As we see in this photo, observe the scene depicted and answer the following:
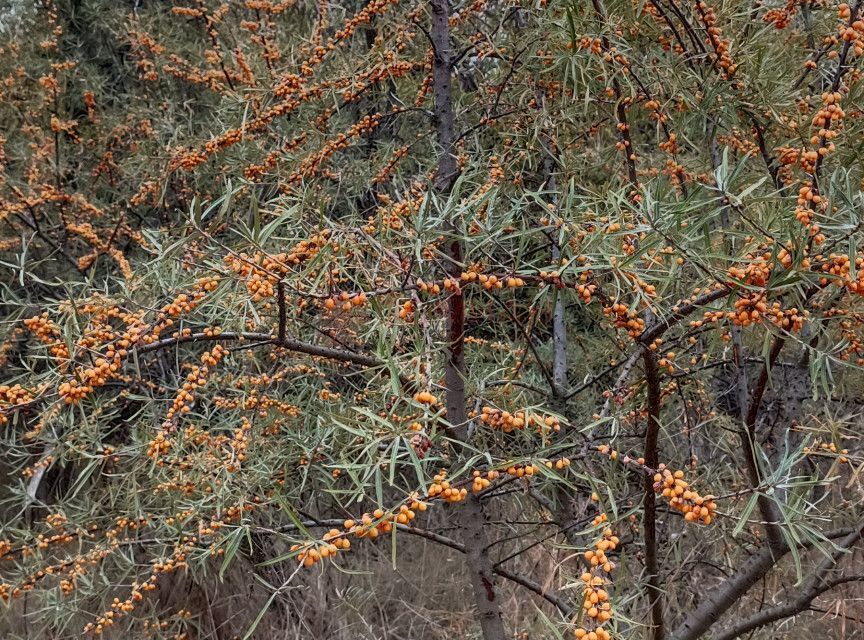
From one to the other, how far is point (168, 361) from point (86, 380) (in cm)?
305

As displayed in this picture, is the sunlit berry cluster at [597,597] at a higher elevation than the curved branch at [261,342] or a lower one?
lower

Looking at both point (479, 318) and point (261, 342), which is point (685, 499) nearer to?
point (261, 342)

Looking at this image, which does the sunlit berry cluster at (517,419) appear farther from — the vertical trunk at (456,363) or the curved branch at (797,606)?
the curved branch at (797,606)

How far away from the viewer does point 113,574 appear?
3.39m

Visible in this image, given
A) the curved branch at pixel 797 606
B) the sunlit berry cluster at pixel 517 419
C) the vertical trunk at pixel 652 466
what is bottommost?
the curved branch at pixel 797 606

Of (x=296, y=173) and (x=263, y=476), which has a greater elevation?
(x=296, y=173)

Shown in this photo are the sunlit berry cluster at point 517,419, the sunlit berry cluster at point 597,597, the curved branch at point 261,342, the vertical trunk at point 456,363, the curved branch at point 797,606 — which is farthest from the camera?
the curved branch at point 797,606

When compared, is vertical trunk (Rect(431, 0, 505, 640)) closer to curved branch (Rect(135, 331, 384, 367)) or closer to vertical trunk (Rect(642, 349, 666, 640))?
curved branch (Rect(135, 331, 384, 367))

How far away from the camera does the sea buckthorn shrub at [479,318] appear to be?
121 centimetres

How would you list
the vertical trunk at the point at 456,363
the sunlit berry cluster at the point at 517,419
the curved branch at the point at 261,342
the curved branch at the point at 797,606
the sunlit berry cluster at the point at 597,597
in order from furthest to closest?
the curved branch at the point at 797,606, the vertical trunk at the point at 456,363, the curved branch at the point at 261,342, the sunlit berry cluster at the point at 517,419, the sunlit berry cluster at the point at 597,597

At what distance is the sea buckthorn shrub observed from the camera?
121cm

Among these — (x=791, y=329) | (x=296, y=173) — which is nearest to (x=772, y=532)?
(x=791, y=329)

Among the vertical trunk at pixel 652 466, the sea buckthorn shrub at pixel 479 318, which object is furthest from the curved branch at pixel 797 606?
the vertical trunk at pixel 652 466

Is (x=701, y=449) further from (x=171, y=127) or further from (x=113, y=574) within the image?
(x=171, y=127)
